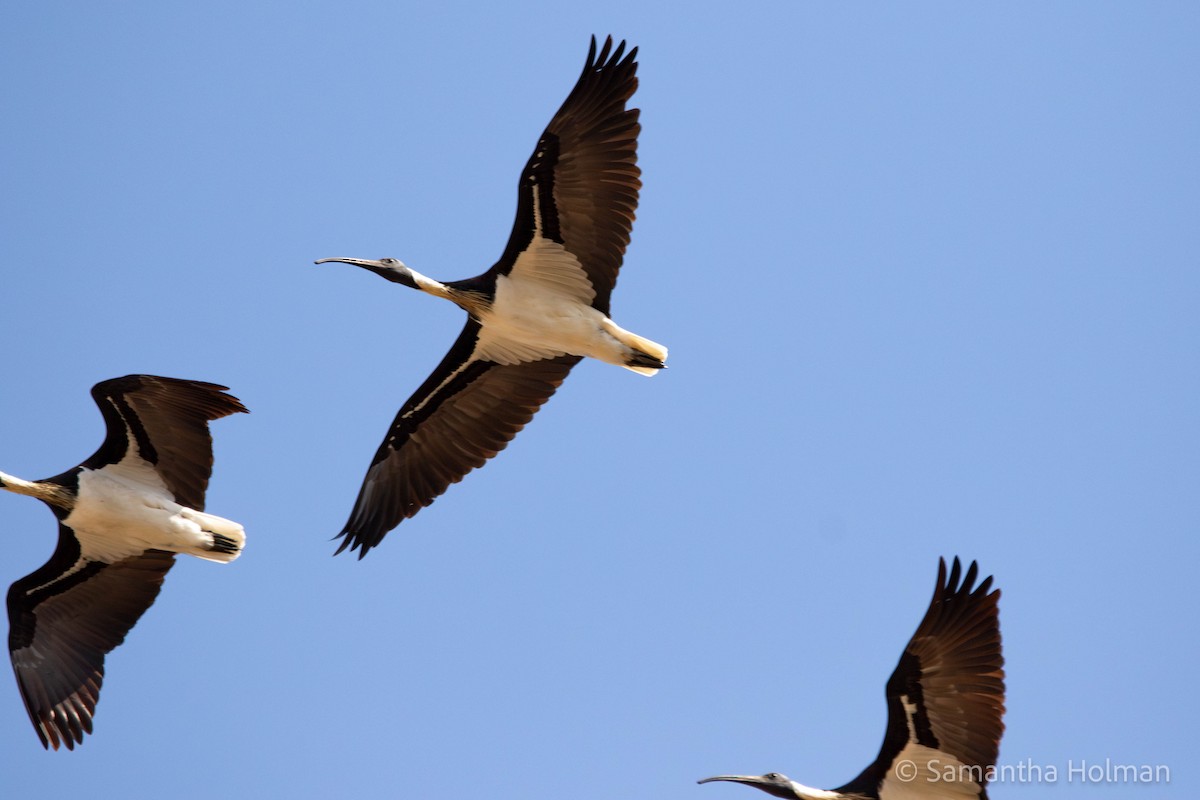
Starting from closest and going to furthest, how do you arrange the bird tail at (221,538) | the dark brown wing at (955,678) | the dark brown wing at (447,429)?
the dark brown wing at (955,678), the bird tail at (221,538), the dark brown wing at (447,429)

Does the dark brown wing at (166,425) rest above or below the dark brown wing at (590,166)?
below

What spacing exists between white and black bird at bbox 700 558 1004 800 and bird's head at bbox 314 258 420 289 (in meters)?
7.95

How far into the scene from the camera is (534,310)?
2164 cm

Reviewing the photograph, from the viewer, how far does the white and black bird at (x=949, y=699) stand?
715 inches

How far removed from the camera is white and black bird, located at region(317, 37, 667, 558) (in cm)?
2098

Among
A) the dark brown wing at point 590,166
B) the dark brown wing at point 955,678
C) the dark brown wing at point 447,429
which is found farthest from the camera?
the dark brown wing at point 447,429

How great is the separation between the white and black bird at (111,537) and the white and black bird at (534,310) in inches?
99.1

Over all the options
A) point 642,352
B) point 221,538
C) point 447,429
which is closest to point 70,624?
point 221,538

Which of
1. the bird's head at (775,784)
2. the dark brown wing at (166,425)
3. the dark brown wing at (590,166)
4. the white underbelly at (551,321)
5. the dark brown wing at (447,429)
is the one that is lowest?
the bird's head at (775,784)

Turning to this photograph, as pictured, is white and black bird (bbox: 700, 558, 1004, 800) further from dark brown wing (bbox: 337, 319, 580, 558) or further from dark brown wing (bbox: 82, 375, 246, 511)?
dark brown wing (bbox: 82, 375, 246, 511)

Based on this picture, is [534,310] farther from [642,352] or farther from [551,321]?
[642,352]

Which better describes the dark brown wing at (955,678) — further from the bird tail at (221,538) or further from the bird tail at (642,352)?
the bird tail at (221,538)

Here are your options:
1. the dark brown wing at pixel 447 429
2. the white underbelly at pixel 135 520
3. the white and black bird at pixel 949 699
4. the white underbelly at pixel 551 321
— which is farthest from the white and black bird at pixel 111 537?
the white and black bird at pixel 949 699

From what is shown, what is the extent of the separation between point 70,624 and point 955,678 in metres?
11.3
